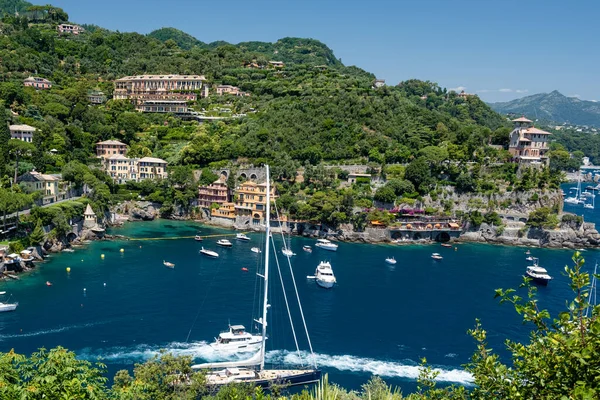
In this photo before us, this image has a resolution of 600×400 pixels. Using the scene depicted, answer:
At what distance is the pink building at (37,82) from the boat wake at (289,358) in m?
85.5

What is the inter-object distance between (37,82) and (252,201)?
59.5 metres

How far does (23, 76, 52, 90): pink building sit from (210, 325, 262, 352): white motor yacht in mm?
87975

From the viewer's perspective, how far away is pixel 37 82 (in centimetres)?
10325

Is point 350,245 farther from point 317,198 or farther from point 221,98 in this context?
point 221,98

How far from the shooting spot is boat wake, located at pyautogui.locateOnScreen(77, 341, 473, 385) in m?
33.5

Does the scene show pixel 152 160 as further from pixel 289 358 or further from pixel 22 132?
pixel 289 358

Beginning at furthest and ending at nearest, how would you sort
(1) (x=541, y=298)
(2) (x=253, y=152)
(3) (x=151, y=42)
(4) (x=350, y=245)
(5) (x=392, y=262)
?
(3) (x=151, y=42) → (2) (x=253, y=152) → (4) (x=350, y=245) → (5) (x=392, y=262) → (1) (x=541, y=298)

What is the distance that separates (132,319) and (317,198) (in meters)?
37.0

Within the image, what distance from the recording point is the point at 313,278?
52500 mm

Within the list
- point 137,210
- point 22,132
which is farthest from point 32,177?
point 22,132

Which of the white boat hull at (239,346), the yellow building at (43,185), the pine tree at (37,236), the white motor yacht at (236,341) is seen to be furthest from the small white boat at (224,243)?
the white boat hull at (239,346)

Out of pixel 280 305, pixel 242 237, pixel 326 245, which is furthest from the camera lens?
pixel 242 237

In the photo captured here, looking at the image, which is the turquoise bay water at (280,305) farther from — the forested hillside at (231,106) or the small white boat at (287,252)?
the forested hillside at (231,106)

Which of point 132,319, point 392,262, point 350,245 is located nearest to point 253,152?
point 350,245
